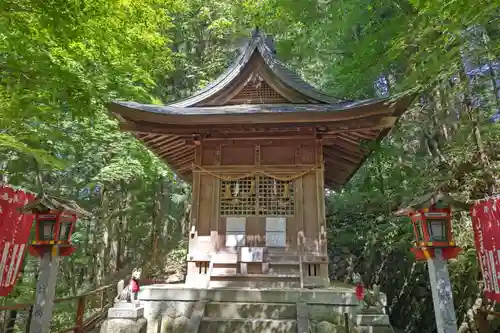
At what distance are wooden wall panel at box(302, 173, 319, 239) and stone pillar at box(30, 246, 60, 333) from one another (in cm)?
486

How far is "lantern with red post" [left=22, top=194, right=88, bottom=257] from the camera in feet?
16.4

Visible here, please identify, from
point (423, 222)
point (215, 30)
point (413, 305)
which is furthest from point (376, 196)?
point (215, 30)

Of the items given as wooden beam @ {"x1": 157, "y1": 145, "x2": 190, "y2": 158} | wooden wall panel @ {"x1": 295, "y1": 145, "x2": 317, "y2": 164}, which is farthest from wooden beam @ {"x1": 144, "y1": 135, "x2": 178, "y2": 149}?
wooden wall panel @ {"x1": 295, "y1": 145, "x2": 317, "y2": 164}

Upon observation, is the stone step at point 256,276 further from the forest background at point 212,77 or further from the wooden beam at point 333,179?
the wooden beam at point 333,179

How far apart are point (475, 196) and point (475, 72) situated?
2.95 metres

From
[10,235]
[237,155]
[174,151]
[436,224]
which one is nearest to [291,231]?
[237,155]

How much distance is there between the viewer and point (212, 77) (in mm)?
17750

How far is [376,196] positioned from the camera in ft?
45.9

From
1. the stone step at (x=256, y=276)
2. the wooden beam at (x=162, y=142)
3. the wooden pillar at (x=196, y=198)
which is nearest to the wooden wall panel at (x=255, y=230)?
the stone step at (x=256, y=276)

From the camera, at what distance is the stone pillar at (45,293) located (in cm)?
469

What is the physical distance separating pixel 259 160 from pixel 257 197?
0.87 meters

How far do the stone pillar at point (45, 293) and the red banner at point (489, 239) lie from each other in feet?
20.4

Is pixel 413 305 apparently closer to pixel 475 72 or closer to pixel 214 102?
pixel 475 72

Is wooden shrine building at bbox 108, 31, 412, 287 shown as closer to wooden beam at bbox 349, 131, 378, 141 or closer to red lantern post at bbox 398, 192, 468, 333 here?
wooden beam at bbox 349, 131, 378, 141
